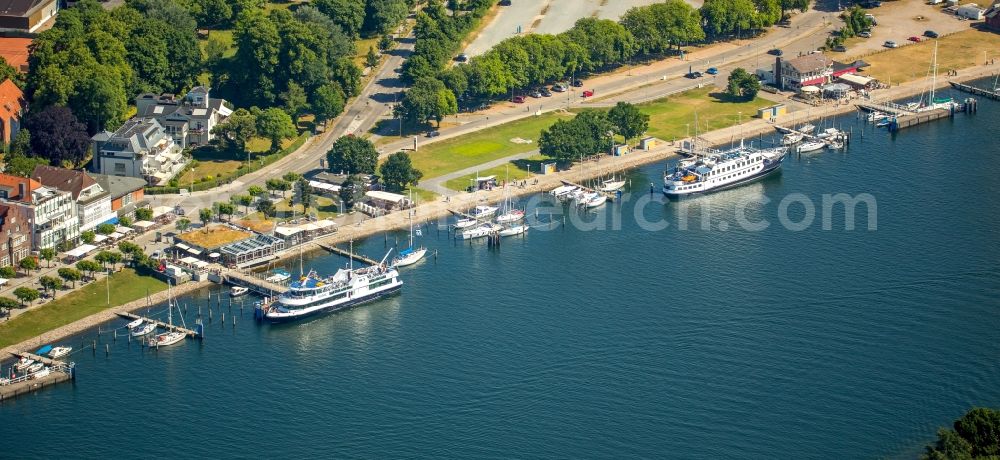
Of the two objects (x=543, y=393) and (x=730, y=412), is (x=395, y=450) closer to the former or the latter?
(x=543, y=393)

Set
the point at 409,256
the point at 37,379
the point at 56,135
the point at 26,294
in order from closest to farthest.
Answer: the point at 37,379 → the point at 26,294 → the point at 409,256 → the point at 56,135

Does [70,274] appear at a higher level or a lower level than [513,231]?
lower

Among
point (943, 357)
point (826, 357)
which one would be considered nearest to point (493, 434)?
point (826, 357)

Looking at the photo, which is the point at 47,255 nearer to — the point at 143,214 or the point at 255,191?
the point at 143,214

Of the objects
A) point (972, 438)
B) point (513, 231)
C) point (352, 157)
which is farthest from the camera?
point (352, 157)

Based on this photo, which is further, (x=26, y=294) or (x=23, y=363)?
(x=26, y=294)

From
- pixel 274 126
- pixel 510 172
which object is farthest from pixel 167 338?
pixel 510 172
